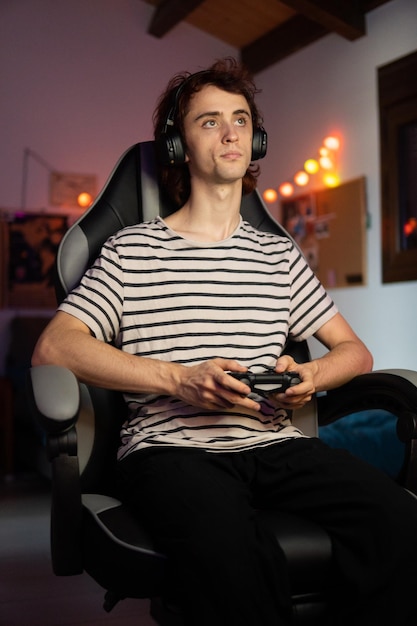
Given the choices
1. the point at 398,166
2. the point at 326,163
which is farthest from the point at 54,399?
the point at 326,163

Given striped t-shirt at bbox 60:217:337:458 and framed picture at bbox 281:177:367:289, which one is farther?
framed picture at bbox 281:177:367:289

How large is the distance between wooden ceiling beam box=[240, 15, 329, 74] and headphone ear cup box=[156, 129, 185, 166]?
3.64 m

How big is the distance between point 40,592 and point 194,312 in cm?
126

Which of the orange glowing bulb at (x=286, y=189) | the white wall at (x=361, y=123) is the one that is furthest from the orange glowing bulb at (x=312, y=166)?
the orange glowing bulb at (x=286, y=189)

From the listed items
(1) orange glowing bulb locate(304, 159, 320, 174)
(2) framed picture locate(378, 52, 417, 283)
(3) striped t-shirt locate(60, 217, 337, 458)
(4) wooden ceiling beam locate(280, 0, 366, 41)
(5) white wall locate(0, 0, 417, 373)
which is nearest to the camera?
(3) striped t-shirt locate(60, 217, 337, 458)

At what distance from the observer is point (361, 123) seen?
4570mm

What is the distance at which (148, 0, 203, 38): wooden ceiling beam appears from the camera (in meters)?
5.17

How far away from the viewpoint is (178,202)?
1695 mm

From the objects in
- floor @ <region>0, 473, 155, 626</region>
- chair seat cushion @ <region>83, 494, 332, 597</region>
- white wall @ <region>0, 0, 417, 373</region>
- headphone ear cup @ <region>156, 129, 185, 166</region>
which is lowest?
floor @ <region>0, 473, 155, 626</region>

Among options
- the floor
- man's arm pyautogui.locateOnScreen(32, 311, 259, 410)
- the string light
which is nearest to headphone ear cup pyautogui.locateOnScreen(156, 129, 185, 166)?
man's arm pyautogui.locateOnScreen(32, 311, 259, 410)

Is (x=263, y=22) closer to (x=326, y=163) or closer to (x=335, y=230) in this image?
(x=326, y=163)

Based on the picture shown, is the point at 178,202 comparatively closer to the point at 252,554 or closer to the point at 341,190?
the point at 252,554

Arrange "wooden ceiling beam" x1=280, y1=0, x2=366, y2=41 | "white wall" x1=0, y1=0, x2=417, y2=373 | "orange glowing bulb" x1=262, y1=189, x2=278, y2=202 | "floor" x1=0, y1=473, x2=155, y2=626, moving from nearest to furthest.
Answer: "floor" x1=0, y1=473, x2=155, y2=626 < "wooden ceiling beam" x1=280, y1=0, x2=366, y2=41 < "white wall" x1=0, y1=0, x2=417, y2=373 < "orange glowing bulb" x1=262, y1=189, x2=278, y2=202

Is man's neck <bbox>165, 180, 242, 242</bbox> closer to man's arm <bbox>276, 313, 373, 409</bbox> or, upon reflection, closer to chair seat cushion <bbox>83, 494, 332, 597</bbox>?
man's arm <bbox>276, 313, 373, 409</bbox>
